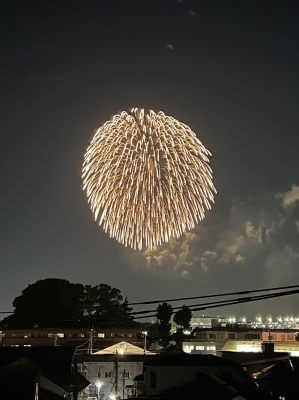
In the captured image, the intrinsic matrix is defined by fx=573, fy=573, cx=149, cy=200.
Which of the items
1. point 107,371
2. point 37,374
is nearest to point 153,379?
point 37,374

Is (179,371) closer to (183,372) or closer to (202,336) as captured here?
(183,372)

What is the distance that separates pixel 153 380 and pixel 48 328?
55.5 meters

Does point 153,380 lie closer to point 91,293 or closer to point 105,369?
point 105,369

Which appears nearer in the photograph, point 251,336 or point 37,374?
point 37,374

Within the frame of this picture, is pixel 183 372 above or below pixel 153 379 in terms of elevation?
above

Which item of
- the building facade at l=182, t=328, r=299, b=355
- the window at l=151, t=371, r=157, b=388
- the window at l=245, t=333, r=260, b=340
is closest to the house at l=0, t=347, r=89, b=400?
the window at l=151, t=371, r=157, b=388

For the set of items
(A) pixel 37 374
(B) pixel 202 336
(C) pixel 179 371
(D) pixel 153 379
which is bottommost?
(D) pixel 153 379

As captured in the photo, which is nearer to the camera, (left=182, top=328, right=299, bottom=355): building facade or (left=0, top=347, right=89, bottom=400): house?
(left=0, top=347, right=89, bottom=400): house

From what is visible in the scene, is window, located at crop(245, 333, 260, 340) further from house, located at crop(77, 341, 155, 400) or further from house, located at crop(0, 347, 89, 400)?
house, located at crop(0, 347, 89, 400)

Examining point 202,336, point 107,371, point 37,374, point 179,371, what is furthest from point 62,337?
point 37,374

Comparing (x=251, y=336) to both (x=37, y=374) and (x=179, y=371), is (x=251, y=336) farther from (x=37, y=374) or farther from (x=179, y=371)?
(x=37, y=374)

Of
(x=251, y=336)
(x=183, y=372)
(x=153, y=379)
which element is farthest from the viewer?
(x=251, y=336)

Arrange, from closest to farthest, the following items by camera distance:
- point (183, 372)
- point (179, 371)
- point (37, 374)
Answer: point (37, 374) → point (183, 372) → point (179, 371)

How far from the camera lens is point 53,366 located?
136 feet
